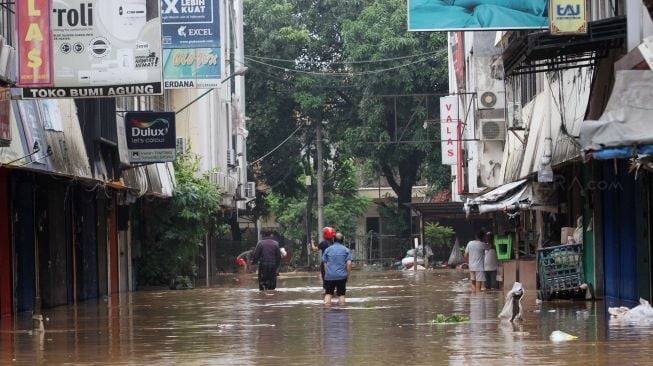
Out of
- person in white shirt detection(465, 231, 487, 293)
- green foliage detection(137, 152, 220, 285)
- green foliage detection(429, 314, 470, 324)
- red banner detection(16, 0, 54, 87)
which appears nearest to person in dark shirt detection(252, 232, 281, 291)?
green foliage detection(137, 152, 220, 285)

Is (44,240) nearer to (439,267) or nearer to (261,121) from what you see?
(439,267)

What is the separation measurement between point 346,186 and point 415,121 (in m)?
Answer: 10.9

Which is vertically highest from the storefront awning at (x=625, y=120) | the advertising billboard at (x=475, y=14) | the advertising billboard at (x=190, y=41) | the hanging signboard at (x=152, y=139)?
the advertising billboard at (x=190, y=41)

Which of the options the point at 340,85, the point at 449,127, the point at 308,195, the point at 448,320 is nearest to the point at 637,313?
the point at 448,320

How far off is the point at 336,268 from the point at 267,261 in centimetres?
887

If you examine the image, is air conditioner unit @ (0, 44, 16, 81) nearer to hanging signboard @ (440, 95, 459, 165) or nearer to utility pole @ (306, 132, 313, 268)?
hanging signboard @ (440, 95, 459, 165)

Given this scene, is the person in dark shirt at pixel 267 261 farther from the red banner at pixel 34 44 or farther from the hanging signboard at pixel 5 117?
the red banner at pixel 34 44

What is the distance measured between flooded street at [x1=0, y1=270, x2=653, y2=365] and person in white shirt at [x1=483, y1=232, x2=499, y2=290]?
158 inches

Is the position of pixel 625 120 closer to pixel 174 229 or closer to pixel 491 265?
pixel 491 265

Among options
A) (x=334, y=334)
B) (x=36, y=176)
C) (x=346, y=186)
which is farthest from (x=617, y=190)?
(x=346, y=186)

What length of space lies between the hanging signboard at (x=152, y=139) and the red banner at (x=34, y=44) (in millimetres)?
11652

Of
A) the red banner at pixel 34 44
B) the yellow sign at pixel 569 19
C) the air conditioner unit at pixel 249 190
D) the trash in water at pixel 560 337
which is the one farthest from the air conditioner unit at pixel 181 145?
the trash in water at pixel 560 337

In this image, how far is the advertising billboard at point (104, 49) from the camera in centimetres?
1958

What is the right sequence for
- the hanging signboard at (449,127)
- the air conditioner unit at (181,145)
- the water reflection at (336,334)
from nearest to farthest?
the water reflection at (336,334), the air conditioner unit at (181,145), the hanging signboard at (449,127)
